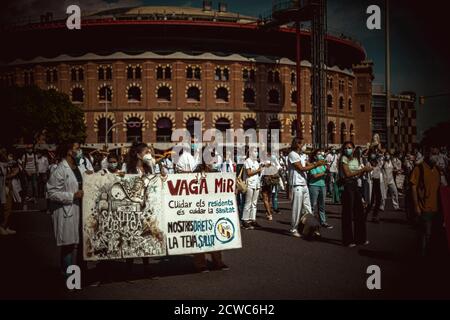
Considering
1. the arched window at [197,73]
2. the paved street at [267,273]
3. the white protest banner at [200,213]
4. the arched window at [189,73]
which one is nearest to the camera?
the paved street at [267,273]

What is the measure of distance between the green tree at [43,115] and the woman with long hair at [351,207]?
36.3 m

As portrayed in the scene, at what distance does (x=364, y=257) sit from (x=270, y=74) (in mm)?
45532

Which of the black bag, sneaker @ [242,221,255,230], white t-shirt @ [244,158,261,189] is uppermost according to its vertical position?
white t-shirt @ [244,158,261,189]

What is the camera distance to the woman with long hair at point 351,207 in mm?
A: 9289

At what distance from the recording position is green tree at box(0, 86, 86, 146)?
42.4 metres

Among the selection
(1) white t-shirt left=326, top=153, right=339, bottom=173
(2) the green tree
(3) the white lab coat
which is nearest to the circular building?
(2) the green tree

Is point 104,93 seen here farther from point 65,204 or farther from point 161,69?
point 65,204

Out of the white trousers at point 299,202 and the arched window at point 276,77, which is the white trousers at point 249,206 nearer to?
the white trousers at point 299,202

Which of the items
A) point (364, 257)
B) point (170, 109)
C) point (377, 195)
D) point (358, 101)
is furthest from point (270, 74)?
point (364, 257)

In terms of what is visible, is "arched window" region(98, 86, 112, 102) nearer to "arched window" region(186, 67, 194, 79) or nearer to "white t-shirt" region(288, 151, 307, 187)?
"arched window" region(186, 67, 194, 79)

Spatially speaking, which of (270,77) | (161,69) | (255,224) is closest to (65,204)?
(255,224)

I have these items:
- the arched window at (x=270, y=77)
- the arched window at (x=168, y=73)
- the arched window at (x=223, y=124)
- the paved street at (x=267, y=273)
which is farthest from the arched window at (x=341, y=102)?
the paved street at (x=267, y=273)

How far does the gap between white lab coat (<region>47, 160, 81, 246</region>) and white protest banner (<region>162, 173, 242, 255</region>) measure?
4.41 feet
